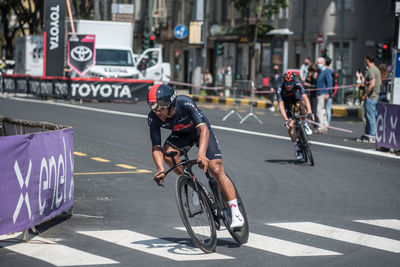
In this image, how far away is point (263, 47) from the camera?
2195 inches

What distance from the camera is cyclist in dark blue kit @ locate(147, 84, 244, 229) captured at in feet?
27.7

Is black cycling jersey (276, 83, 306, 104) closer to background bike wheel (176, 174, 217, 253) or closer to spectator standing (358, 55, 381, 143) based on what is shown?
spectator standing (358, 55, 381, 143)

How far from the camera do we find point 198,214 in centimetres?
864

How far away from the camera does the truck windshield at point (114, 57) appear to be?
3956 centimetres

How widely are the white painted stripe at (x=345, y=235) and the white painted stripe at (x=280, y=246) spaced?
0.58m

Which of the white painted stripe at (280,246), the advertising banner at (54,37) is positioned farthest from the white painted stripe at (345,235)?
the advertising banner at (54,37)

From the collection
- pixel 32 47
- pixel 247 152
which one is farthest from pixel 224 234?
pixel 32 47

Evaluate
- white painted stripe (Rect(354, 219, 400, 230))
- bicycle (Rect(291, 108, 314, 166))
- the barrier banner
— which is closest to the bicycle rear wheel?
bicycle (Rect(291, 108, 314, 166))

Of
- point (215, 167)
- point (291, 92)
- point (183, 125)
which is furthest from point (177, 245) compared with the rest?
point (291, 92)

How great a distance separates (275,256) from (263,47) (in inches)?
1875

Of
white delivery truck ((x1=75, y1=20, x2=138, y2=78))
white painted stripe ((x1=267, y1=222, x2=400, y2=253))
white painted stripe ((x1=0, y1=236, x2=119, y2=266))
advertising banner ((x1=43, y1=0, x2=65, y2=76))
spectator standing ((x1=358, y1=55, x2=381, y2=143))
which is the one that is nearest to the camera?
white painted stripe ((x1=0, y1=236, x2=119, y2=266))

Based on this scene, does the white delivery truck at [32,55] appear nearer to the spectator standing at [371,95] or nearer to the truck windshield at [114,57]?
the truck windshield at [114,57]

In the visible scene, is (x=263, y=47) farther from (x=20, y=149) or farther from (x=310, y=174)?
(x=20, y=149)

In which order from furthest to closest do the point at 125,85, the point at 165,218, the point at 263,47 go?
the point at 263,47
the point at 125,85
the point at 165,218
